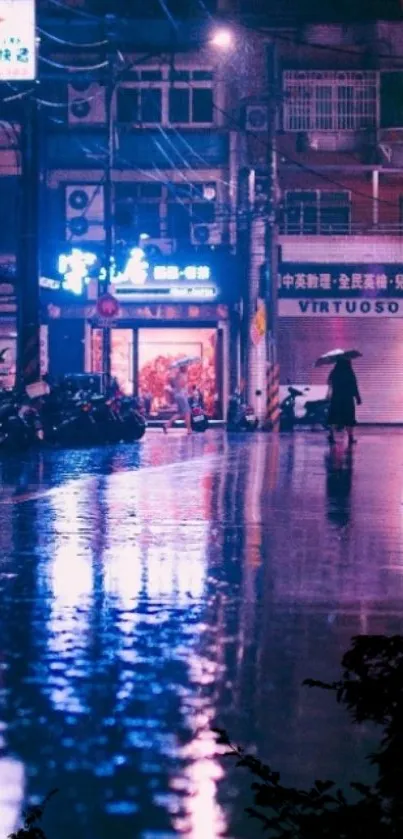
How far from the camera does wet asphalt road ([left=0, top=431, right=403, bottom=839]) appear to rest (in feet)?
16.5

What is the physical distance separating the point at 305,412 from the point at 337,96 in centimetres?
1023

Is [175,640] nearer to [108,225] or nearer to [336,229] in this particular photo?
[108,225]

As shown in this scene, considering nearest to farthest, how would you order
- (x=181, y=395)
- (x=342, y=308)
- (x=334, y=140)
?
(x=181, y=395)
(x=334, y=140)
(x=342, y=308)

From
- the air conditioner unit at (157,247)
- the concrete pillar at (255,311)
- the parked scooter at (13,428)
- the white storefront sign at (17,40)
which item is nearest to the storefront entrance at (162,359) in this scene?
the concrete pillar at (255,311)

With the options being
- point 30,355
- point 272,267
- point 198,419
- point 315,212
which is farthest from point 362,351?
point 30,355

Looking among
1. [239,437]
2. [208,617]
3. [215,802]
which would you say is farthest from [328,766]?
[239,437]

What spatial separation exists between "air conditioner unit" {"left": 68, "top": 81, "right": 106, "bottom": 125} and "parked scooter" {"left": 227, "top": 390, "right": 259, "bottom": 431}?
10631 mm

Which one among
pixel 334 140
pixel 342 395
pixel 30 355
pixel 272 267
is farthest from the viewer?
pixel 334 140

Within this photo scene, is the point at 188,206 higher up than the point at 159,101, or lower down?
lower down

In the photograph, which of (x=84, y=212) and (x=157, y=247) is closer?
(x=157, y=247)

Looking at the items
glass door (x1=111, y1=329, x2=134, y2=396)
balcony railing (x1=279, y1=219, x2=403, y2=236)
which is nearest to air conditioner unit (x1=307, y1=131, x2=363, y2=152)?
balcony railing (x1=279, y1=219, x2=403, y2=236)

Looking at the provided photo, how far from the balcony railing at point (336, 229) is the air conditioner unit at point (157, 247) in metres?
3.64

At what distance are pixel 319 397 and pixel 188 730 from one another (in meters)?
43.1

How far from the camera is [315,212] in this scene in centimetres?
4941
